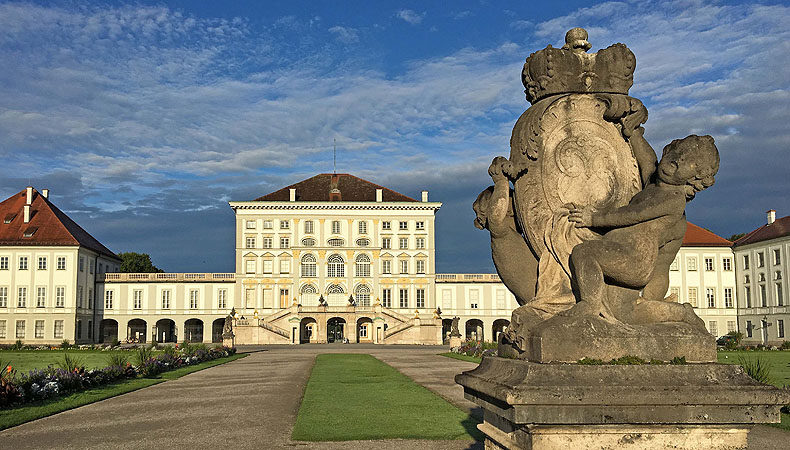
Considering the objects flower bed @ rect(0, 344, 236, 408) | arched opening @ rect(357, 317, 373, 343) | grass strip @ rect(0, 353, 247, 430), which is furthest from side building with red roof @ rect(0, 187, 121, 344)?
grass strip @ rect(0, 353, 247, 430)

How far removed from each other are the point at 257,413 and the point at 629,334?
29.7 ft

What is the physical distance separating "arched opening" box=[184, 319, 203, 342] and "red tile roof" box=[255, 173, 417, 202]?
13594mm

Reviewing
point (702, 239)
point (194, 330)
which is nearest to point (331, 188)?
point (194, 330)

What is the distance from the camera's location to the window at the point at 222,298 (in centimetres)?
6862

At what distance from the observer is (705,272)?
67.7 meters

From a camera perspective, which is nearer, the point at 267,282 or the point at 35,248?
the point at 35,248

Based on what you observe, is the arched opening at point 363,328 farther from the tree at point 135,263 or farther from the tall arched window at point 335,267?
the tree at point 135,263

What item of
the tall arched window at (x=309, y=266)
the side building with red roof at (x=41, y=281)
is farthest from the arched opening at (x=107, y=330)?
the tall arched window at (x=309, y=266)

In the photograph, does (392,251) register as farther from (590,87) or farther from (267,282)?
(590,87)

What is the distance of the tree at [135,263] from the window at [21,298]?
18290 millimetres

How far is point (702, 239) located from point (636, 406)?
Result: 70718mm

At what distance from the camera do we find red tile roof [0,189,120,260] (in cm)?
6306

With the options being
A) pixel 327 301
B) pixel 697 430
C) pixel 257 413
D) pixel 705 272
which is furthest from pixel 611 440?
pixel 705 272

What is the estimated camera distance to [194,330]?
7075 centimetres
